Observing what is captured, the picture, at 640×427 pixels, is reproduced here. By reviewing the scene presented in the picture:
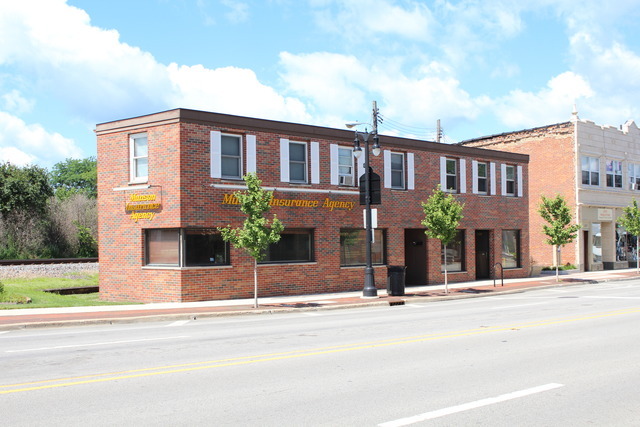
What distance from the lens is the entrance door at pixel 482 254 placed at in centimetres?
3158

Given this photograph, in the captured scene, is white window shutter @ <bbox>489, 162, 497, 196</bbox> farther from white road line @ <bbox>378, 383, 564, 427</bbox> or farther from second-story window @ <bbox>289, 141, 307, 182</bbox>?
white road line @ <bbox>378, 383, 564, 427</bbox>

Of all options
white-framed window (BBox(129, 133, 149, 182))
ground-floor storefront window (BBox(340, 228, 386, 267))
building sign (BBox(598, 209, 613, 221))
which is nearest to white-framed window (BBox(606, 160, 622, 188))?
building sign (BBox(598, 209, 613, 221))

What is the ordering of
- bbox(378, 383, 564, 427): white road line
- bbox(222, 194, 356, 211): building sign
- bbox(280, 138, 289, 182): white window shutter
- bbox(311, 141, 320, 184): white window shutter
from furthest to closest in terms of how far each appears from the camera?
1. bbox(311, 141, 320, 184): white window shutter
2. bbox(280, 138, 289, 182): white window shutter
3. bbox(222, 194, 356, 211): building sign
4. bbox(378, 383, 564, 427): white road line

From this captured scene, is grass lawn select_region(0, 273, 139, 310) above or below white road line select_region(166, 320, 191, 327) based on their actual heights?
above

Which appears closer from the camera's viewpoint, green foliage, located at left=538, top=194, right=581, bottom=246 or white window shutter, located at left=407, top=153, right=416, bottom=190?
white window shutter, located at left=407, top=153, right=416, bottom=190

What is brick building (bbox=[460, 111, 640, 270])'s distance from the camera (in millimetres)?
39062

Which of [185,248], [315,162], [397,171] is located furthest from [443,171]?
[185,248]

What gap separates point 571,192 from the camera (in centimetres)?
3906

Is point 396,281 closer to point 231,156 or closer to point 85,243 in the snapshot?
point 231,156

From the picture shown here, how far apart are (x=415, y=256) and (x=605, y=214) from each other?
19.1m

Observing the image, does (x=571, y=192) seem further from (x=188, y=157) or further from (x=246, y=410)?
(x=246, y=410)

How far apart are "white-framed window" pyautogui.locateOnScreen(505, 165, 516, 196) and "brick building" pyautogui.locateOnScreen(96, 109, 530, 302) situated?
626cm

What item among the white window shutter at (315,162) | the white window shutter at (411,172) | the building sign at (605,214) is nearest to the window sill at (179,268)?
the white window shutter at (315,162)

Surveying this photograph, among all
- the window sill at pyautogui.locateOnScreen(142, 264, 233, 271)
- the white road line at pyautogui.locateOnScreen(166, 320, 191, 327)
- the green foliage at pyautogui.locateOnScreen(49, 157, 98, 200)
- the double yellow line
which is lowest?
the white road line at pyautogui.locateOnScreen(166, 320, 191, 327)
